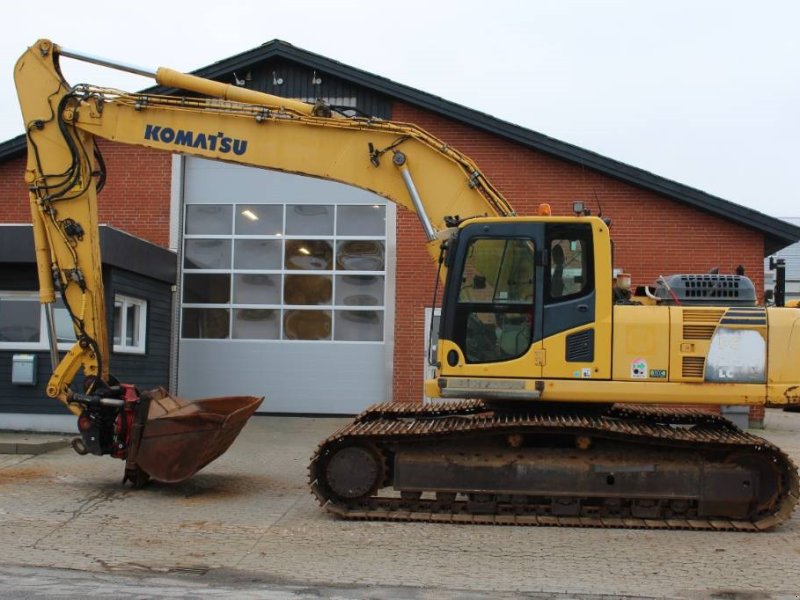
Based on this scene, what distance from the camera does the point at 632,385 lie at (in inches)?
321

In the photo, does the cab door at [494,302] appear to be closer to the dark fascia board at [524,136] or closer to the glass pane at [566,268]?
the glass pane at [566,268]

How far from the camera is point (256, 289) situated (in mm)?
17078

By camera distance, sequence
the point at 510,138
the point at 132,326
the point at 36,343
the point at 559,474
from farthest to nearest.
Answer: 1. the point at 510,138
2. the point at 132,326
3. the point at 36,343
4. the point at 559,474

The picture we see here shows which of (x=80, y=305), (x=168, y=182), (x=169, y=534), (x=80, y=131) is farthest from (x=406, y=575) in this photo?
(x=168, y=182)

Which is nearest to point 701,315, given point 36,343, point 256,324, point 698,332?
point 698,332

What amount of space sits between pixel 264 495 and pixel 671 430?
4.30 meters

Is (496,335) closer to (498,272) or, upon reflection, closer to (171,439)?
(498,272)

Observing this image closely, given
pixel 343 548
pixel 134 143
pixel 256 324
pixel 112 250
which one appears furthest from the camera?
pixel 256 324

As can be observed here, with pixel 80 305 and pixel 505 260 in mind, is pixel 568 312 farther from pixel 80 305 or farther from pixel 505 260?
pixel 80 305

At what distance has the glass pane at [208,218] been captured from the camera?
17312mm

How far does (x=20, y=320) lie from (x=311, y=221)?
560 centimetres

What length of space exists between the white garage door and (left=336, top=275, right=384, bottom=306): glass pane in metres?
0.02

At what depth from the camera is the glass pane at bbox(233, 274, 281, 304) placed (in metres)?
17.0

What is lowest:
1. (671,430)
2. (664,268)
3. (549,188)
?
(671,430)
